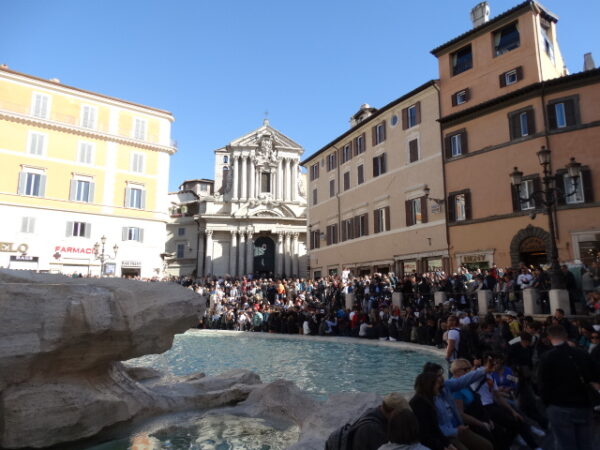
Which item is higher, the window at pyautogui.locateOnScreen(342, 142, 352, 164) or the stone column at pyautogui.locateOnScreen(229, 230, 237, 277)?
the window at pyautogui.locateOnScreen(342, 142, 352, 164)

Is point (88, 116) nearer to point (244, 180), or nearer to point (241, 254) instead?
point (244, 180)

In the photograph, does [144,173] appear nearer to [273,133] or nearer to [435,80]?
[273,133]

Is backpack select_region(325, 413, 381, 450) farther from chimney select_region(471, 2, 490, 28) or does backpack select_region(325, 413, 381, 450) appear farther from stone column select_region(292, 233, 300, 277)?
stone column select_region(292, 233, 300, 277)

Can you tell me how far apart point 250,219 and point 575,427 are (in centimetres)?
4541

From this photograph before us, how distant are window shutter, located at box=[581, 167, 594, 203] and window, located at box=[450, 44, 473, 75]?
29.9 feet

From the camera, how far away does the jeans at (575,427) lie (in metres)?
4.23

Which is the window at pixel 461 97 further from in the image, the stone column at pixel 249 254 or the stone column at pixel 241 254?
the stone column at pixel 241 254

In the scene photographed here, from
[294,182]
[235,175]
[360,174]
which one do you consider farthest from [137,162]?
[294,182]

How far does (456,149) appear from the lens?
81.1 ft

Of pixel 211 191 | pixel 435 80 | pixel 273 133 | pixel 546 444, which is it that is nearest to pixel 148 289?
pixel 546 444

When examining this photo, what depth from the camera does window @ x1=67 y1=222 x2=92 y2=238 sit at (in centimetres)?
3426

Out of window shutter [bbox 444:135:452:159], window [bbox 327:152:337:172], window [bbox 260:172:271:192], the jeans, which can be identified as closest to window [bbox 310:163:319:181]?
window [bbox 327:152:337:172]

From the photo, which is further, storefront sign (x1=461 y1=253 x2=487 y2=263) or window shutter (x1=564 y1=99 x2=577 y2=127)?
storefront sign (x1=461 y1=253 x2=487 y2=263)

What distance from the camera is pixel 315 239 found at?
3794 centimetres
